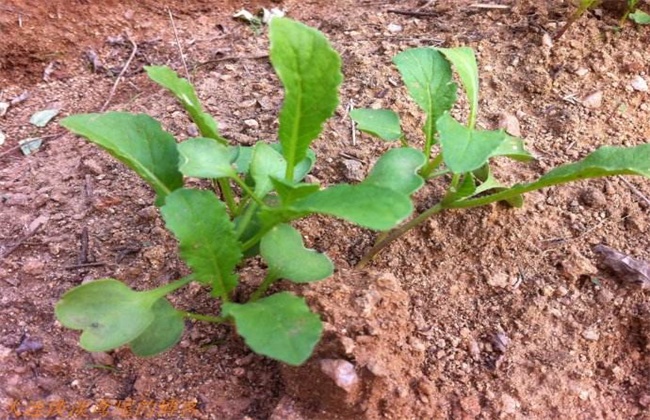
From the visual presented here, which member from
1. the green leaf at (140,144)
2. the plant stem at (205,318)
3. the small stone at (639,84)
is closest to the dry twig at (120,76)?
the green leaf at (140,144)

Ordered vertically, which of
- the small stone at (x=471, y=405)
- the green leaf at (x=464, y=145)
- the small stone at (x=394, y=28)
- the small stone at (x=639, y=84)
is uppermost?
the green leaf at (x=464, y=145)

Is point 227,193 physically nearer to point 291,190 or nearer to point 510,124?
point 291,190

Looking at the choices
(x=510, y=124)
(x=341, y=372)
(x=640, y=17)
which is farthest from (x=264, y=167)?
(x=640, y=17)

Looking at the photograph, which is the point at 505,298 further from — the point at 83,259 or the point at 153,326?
the point at 83,259

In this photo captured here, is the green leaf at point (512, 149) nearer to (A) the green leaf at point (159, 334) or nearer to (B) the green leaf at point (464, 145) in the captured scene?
(B) the green leaf at point (464, 145)

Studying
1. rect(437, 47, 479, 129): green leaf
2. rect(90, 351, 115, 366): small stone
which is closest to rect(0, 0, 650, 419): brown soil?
rect(90, 351, 115, 366): small stone

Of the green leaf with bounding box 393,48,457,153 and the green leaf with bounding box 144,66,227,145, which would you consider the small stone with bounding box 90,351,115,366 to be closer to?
the green leaf with bounding box 144,66,227,145
